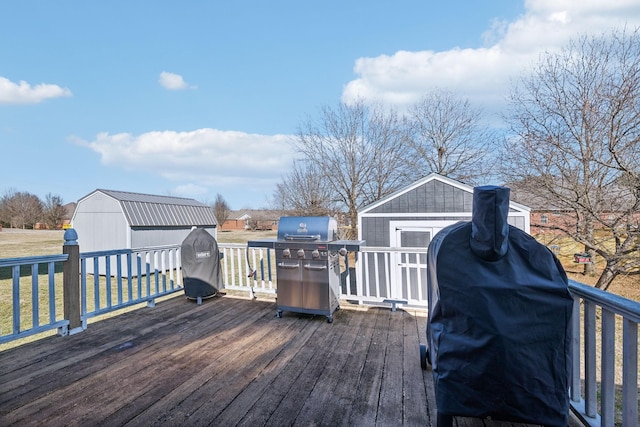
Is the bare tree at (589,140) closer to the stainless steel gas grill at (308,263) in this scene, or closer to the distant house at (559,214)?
the distant house at (559,214)

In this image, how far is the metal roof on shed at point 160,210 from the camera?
9.76 meters

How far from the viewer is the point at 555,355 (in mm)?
1481

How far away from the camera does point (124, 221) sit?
31.1 feet

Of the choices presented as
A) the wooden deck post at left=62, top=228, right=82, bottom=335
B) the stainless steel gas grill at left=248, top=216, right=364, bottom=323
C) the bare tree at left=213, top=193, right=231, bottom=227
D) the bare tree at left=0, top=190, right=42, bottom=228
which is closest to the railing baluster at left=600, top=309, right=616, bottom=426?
the stainless steel gas grill at left=248, top=216, right=364, bottom=323

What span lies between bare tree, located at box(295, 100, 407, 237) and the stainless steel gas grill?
11.8 m

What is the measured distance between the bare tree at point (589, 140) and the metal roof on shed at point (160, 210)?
1166 cm

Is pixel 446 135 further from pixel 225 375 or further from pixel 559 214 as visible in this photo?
pixel 225 375

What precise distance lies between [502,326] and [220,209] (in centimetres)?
3574

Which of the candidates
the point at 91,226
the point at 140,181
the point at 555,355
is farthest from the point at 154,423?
the point at 140,181

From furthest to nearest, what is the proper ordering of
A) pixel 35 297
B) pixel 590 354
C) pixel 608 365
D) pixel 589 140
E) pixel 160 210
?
pixel 160 210 < pixel 589 140 < pixel 35 297 < pixel 590 354 < pixel 608 365

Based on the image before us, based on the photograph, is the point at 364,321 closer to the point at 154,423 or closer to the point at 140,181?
the point at 154,423

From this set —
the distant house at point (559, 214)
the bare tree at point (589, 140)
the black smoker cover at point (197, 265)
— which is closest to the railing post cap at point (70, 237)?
the black smoker cover at point (197, 265)

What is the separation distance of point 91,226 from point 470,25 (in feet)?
41.4

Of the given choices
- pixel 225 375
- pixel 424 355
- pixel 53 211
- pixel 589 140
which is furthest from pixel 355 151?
pixel 53 211
